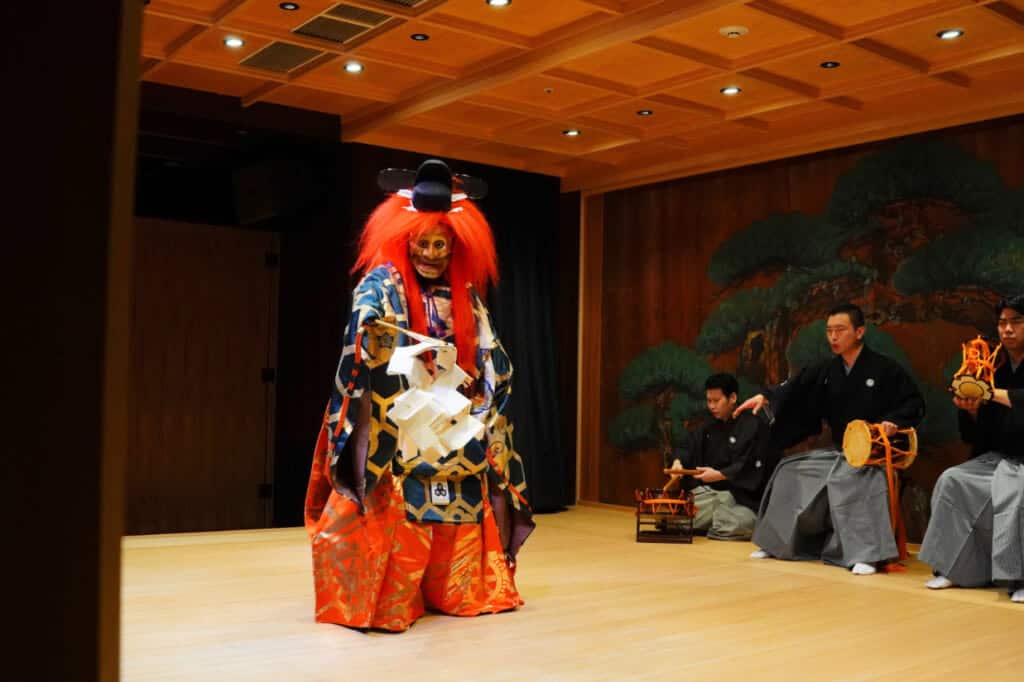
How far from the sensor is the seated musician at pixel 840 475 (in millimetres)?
4996

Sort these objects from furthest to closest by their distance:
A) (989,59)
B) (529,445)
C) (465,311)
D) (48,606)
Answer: (529,445), (989,59), (465,311), (48,606)

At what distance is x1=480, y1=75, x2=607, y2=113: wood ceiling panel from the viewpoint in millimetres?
5559

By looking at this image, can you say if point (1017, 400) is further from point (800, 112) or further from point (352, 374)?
point (352, 374)

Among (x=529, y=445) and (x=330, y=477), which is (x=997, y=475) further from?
(x=529, y=445)

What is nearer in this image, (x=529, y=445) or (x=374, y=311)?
(x=374, y=311)

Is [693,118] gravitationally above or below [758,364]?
above

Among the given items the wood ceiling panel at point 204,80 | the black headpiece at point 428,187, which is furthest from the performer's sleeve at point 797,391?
the wood ceiling panel at point 204,80

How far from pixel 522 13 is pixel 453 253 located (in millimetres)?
1381

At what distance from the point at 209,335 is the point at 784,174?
4.05 metres

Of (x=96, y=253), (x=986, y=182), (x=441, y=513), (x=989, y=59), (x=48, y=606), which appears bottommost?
(x=441, y=513)

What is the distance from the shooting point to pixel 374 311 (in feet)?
11.7

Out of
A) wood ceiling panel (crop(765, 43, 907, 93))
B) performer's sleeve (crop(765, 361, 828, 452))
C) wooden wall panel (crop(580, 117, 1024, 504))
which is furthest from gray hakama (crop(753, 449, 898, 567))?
wood ceiling panel (crop(765, 43, 907, 93))

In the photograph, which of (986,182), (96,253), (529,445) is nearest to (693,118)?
(986,182)

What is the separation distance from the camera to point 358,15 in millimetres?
4625
